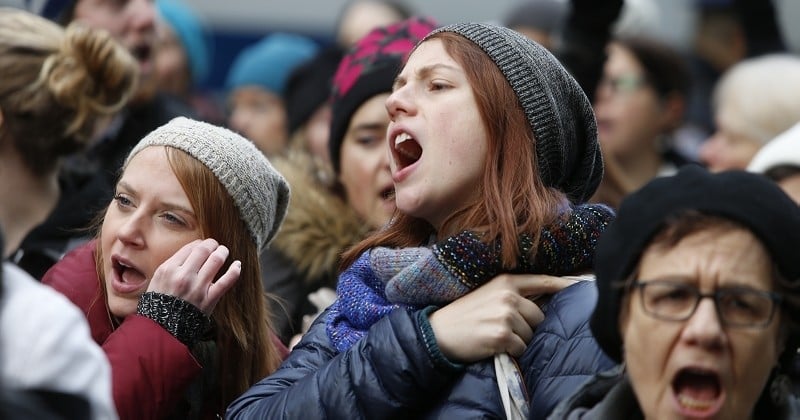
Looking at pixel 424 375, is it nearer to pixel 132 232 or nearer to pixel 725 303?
pixel 725 303

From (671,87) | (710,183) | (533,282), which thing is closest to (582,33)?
(671,87)

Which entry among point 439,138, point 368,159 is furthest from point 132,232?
point 368,159

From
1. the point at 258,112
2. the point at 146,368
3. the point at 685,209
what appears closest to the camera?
the point at 685,209

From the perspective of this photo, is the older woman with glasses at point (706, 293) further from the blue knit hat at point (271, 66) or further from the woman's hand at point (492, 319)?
the blue knit hat at point (271, 66)

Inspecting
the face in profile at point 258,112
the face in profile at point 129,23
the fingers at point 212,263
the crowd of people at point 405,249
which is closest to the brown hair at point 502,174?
the crowd of people at point 405,249

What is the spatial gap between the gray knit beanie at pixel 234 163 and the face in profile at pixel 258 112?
469 centimetres

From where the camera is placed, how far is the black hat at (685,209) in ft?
8.82

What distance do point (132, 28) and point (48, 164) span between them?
1.36 m

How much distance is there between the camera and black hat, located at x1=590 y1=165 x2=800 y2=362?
106 inches

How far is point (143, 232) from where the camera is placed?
145 inches

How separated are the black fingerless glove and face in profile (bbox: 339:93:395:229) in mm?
1547

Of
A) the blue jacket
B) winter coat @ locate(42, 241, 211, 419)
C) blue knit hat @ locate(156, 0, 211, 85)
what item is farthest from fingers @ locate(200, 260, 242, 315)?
blue knit hat @ locate(156, 0, 211, 85)

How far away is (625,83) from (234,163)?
3474 mm

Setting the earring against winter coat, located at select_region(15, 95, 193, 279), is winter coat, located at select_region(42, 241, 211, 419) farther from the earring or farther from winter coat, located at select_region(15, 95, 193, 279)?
the earring
